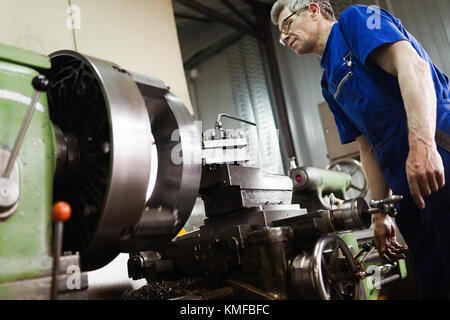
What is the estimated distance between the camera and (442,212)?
943 millimetres

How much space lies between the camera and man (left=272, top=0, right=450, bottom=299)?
867mm

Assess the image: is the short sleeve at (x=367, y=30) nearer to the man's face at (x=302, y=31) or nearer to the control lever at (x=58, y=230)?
the man's face at (x=302, y=31)

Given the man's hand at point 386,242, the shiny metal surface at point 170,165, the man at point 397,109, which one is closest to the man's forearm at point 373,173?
the man at point 397,109

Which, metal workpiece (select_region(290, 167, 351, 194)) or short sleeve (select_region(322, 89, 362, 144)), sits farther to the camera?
metal workpiece (select_region(290, 167, 351, 194))

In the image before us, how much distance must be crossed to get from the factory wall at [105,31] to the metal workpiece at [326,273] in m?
1.25

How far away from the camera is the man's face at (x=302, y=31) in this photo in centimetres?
124

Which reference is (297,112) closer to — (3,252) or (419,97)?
(419,97)

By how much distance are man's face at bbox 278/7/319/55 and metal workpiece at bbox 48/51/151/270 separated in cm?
67

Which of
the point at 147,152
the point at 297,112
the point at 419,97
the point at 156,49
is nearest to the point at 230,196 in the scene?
the point at 147,152

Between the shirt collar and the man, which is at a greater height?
the shirt collar

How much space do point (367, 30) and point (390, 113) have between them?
0.22 meters

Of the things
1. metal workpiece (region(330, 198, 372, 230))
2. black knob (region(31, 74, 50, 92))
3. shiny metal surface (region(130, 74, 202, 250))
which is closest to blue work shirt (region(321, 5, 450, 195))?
metal workpiece (region(330, 198, 372, 230))

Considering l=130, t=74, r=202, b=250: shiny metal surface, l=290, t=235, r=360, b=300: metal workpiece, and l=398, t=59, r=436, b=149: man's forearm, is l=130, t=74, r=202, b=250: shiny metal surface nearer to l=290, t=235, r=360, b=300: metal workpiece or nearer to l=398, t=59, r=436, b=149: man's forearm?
l=290, t=235, r=360, b=300: metal workpiece

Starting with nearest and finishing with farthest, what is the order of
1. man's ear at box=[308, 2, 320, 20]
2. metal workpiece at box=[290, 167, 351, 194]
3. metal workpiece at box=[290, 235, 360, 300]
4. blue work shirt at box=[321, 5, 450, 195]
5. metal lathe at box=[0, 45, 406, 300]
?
metal lathe at box=[0, 45, 406, 300]
metal workpiece at box=[290, 235, 360, 300]
blue work shirt at box=[321, 5, 450, 195]
man's ear at box=[308, 2, 320, 20]
metal workpiece at box=[290, 167, 351, 194]
